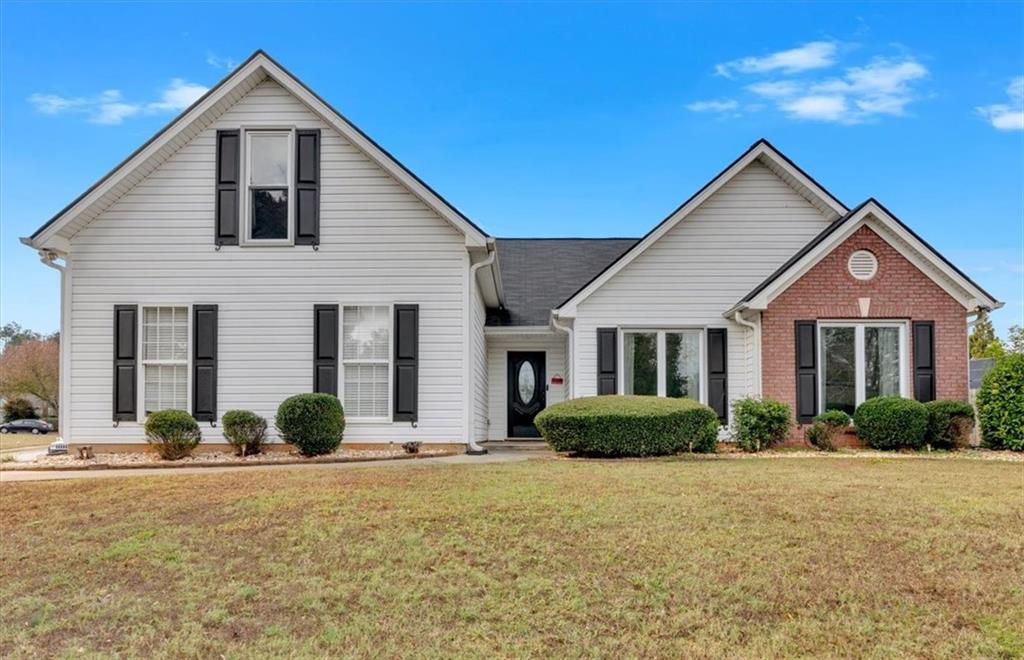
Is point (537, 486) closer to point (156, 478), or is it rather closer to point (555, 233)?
point (156, 478)

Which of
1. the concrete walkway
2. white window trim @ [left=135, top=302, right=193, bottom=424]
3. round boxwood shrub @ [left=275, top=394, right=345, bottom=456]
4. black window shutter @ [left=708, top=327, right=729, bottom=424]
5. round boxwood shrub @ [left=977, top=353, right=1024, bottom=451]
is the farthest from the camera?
black window shutter @ [left=708, top=327, right=729, bottom=424]

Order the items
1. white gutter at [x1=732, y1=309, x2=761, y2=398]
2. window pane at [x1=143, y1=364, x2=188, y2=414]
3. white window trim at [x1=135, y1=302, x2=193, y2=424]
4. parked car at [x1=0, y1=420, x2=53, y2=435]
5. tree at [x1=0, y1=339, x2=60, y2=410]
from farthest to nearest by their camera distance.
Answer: tree at [x1=0, y1=339, x2=60, y2=410], parked car at [x1=0, y1=420, x2=53, y2=435], white gutter at [x1=732, y1=309, x2=761, y2=398], window pane at [x1=143, y1=364, x2=188, y2=414], white window trim at [x1=135, y1=302, x2=193, y2=424]

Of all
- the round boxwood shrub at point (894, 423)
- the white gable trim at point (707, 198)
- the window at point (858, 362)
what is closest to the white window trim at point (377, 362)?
the white gable trim at point (707, 198)

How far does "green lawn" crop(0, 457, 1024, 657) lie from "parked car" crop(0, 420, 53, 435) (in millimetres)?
41291

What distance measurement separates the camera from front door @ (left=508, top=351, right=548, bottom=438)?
59.7ft

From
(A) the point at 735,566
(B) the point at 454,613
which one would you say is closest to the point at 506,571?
(B) the point at 454,613

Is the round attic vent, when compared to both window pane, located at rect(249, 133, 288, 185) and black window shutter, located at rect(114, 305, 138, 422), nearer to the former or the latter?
window pane, located at rect(249, 133, 288, 185)

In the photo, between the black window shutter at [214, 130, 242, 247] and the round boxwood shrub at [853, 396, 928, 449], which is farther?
the black window shutter at [214, 130, 242, 247]

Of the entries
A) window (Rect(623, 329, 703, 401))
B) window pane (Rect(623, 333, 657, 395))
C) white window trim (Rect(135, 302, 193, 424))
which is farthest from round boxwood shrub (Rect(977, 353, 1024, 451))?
white window trim (Rect(135, 302, 193, 424))

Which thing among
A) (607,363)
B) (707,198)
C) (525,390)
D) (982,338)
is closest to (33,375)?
(525,390)

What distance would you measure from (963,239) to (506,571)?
17.0m

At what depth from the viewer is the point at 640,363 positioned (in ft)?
51.1

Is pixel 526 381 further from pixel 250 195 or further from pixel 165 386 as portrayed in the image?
pixel 165 386

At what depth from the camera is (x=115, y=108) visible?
53.0ft
